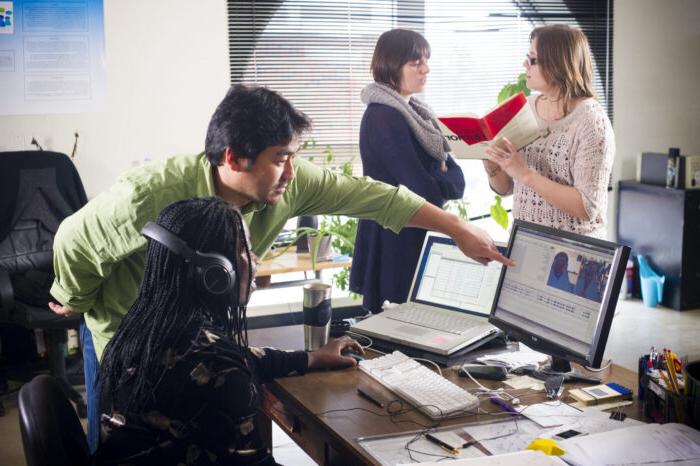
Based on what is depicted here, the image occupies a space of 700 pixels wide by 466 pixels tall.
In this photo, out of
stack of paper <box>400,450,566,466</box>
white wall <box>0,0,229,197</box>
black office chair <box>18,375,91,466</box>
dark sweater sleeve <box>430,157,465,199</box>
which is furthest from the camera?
white wall <box>0,0,229,197</box>

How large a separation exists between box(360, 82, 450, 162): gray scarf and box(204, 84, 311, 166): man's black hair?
120 centimetres

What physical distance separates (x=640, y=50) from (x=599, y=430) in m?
4.34

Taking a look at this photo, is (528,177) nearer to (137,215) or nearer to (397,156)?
(397,156)

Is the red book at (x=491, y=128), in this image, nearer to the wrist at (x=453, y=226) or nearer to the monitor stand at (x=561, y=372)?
the wrist at (x=453, y=226)

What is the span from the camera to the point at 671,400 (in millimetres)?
1624

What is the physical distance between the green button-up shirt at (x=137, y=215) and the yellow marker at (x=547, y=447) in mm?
814

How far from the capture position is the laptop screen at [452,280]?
2291 millimetres

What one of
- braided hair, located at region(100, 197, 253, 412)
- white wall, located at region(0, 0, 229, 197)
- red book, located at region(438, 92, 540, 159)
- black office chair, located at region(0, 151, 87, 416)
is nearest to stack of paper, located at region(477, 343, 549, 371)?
red book, located at region(438, 92, 540, 159)

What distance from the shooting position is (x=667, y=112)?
5.53 m

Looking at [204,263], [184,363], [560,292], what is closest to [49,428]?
[184,363]

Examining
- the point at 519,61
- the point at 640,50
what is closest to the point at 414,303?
the point at 519,61

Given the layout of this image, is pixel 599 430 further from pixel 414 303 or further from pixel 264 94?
pixel 264 94

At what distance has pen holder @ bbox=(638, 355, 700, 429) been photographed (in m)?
1.58

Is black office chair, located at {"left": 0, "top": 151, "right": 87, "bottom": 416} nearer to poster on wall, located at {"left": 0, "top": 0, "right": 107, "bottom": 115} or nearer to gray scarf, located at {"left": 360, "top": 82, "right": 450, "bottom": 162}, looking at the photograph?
poster on wall, located at {"left": 0, "top": 0, "right": 107, "bottom": 115}
